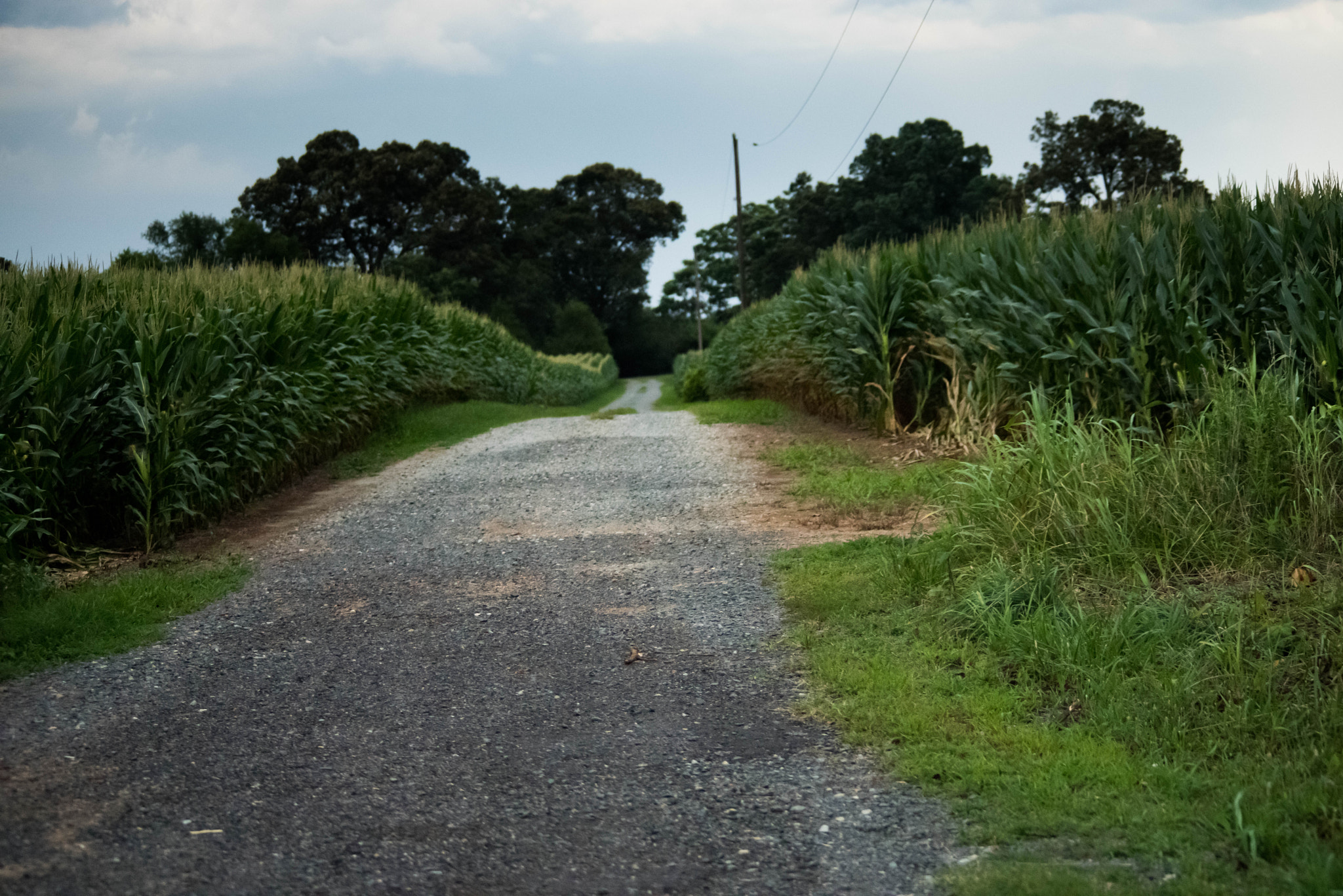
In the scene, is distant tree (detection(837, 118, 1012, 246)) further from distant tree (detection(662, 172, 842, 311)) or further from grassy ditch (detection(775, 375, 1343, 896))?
grassy ditch (detection(775, 375, 1343, 896))

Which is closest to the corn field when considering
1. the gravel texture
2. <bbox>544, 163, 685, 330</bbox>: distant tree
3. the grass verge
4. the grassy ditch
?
the grass verge

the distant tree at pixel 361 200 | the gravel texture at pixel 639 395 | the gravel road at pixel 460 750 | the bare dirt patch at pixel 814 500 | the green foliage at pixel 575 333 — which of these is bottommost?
the gravel road at pixel 460 750

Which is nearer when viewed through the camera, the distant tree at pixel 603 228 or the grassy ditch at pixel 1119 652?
the grassy ditch at pixel 1119 652

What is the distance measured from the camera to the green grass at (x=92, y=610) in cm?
488

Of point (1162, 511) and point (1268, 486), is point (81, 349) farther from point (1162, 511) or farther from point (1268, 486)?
point (1268, 486)

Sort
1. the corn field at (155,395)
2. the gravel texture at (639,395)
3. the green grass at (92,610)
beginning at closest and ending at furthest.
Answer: the green grass at (92,610), the corn field at (155,395), the gravel texture at (639,395)

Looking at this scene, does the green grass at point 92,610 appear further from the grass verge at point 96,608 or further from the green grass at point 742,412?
the green grass at point 742,412

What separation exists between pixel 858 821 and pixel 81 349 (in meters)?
6.53

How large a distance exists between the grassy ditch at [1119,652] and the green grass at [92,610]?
3.70 meters

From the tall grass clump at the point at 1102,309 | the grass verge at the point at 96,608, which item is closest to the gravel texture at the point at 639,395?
the tall grass clump at the point at 1102,309

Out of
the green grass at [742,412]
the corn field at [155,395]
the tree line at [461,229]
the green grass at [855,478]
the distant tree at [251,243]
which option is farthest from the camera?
the tree line at [461,229]

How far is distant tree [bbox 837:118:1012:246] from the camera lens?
162ft

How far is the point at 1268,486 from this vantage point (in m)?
4.86

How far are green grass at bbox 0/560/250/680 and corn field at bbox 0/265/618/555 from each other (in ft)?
1.48
